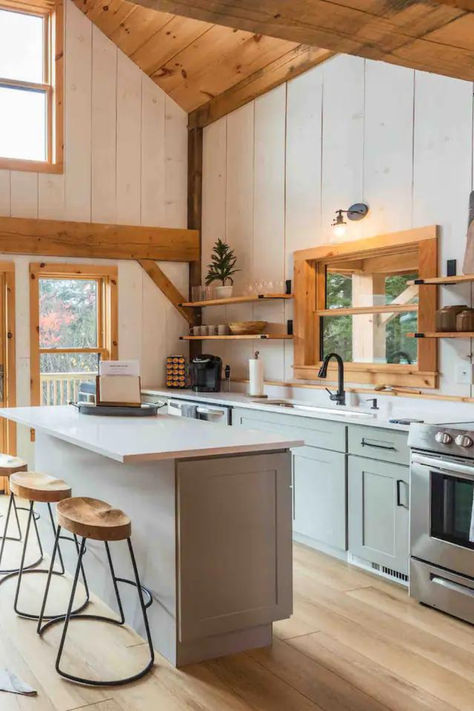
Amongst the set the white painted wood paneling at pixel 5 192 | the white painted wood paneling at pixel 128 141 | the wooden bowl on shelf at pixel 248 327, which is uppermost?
the white painted wood paneling at pixel 128 141

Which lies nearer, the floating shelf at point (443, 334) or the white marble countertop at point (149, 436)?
the white marble countertop at point (149, 436)

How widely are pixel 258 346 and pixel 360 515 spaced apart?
224cm

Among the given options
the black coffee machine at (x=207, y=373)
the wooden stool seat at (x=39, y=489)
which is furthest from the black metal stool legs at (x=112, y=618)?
the black coffee machine at (x=207, y=373)

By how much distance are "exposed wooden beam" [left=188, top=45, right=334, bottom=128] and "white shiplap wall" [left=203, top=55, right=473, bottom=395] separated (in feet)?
0.23

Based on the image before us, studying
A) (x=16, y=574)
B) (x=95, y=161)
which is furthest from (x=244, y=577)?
(x=95, y=161)

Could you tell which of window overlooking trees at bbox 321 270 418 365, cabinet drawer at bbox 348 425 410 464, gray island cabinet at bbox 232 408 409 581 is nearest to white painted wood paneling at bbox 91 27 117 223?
window overlooking trees at bbox 321 270 418 365

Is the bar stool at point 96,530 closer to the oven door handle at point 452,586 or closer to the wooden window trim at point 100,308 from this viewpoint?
the oven door handle at point 452,586

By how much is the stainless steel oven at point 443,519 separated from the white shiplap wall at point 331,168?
2.78ft

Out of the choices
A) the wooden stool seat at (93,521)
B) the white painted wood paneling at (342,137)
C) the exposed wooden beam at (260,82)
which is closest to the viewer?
the wooden stool seat at (93,521)

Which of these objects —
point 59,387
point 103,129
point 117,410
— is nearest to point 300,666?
point 117,410

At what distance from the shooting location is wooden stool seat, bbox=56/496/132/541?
2.74 metres

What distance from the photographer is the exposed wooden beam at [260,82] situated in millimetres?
5262

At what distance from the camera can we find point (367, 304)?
16.1ft

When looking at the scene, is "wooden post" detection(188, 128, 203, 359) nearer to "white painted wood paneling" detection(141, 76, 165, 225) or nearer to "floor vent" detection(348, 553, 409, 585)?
"white painted wood paneling" detection(141, 76, 165, 225)
